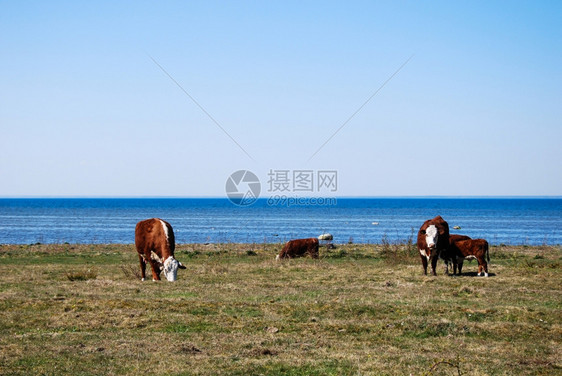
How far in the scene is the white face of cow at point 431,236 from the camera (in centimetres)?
2356

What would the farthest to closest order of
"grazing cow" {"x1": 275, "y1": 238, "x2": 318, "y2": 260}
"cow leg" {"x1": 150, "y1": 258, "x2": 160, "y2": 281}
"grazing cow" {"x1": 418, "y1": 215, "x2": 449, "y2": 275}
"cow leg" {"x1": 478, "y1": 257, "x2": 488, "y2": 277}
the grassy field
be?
1. "grazing cow" {"x1": 275, "y1": 238, "x2": 318, "y2": 260}
2. "grazing cow" {"x1": 418, "y1": 215, "x2": 449, "y2": 275}
3. "cow leg" {"x1": 478, "y1": 257, "x2": 488, "y2": 277}
4. "cow leg" {"x1": 150, "y1": 258, "x2": 160, "y2": 281}
5. the grassy field

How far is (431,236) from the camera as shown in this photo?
77.6 ft

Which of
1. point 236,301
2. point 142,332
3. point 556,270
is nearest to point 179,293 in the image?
point 236,301

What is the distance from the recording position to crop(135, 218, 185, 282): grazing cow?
2152 centimetres

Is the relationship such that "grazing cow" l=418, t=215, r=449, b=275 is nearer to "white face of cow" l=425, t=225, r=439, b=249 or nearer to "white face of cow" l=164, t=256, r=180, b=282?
"white face of cow" l=425, t=225, r=439, b=249

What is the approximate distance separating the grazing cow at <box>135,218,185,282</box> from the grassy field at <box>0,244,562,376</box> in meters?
0.65

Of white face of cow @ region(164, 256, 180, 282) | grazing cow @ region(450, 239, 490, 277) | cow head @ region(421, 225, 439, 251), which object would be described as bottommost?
white face of cow @ region(164, 256, 180, 282)

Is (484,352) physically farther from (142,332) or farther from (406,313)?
(142,332)

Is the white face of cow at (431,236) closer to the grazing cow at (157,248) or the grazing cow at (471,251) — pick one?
the grazing cow at (471,251)

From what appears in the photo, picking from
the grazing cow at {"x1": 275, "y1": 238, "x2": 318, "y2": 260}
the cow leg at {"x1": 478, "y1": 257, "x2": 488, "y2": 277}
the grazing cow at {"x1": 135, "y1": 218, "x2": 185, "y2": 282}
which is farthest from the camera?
the grazing cow at {"x1": 275, "y1": 238, "x2": 318, "y2": 260}

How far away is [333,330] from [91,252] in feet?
87.7

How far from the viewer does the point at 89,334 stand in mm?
13383

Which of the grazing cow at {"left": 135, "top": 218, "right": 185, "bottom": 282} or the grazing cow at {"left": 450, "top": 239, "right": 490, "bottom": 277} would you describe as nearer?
the grazing cow at {"left": 135, "top": 218, "right": 185, "bottom": 282}

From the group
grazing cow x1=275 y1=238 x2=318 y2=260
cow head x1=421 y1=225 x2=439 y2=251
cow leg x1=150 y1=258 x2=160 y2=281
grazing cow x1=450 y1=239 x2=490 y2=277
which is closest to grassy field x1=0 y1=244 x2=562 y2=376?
grazing cow x1=450 y1=239 x2=490 y2=277
